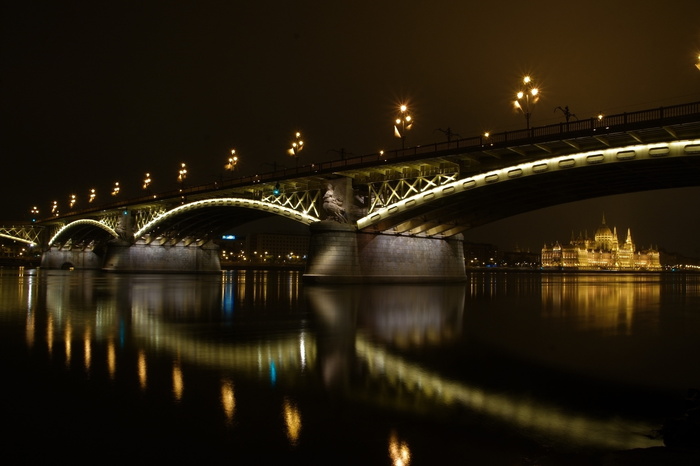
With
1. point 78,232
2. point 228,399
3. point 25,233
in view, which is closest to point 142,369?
point 228,399

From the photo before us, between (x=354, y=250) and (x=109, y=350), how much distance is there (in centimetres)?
3181

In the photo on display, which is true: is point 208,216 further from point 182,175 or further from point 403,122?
point 403,122

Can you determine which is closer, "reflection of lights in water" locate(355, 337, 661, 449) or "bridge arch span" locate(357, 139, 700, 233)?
"reflection of lights in water" locate(355, 337, 661, 449)

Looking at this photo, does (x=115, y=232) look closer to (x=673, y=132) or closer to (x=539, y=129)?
(x=539, y=129)

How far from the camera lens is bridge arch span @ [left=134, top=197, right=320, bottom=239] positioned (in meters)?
50.2

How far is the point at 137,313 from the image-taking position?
59.6 feet

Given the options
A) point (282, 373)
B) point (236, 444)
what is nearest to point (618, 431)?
point (236, 444)

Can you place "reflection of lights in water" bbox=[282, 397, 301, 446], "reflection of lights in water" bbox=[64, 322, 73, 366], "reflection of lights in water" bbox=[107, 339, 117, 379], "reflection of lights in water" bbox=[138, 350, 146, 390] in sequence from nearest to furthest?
"reflection of lights in water" bbox=[282, 397, 301, 446]
"reflection of lights in water" bbox=[138, 350, 146, 390]
"reflection of lights in water" bbox=[107, 339, 117, 379]
"reflection of lights in water" bbox=[64, 322, 73, 366]

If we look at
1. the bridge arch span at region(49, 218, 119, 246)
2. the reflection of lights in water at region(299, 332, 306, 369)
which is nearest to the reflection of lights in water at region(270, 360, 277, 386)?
the reflection of lights in water at region(299, 332, 306, 369)

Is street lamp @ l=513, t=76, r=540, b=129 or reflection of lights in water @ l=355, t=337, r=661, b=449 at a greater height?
street lamp @ l=513, t=76, r=540, b=129

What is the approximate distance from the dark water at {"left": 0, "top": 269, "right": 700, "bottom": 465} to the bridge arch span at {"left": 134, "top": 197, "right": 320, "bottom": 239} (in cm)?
3317

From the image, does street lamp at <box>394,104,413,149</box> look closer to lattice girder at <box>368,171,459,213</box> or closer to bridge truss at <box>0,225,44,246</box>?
lattice girder at <box>368,171,459,213</box>

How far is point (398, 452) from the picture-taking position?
5.34 m

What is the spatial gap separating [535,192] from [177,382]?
35.8 metres
